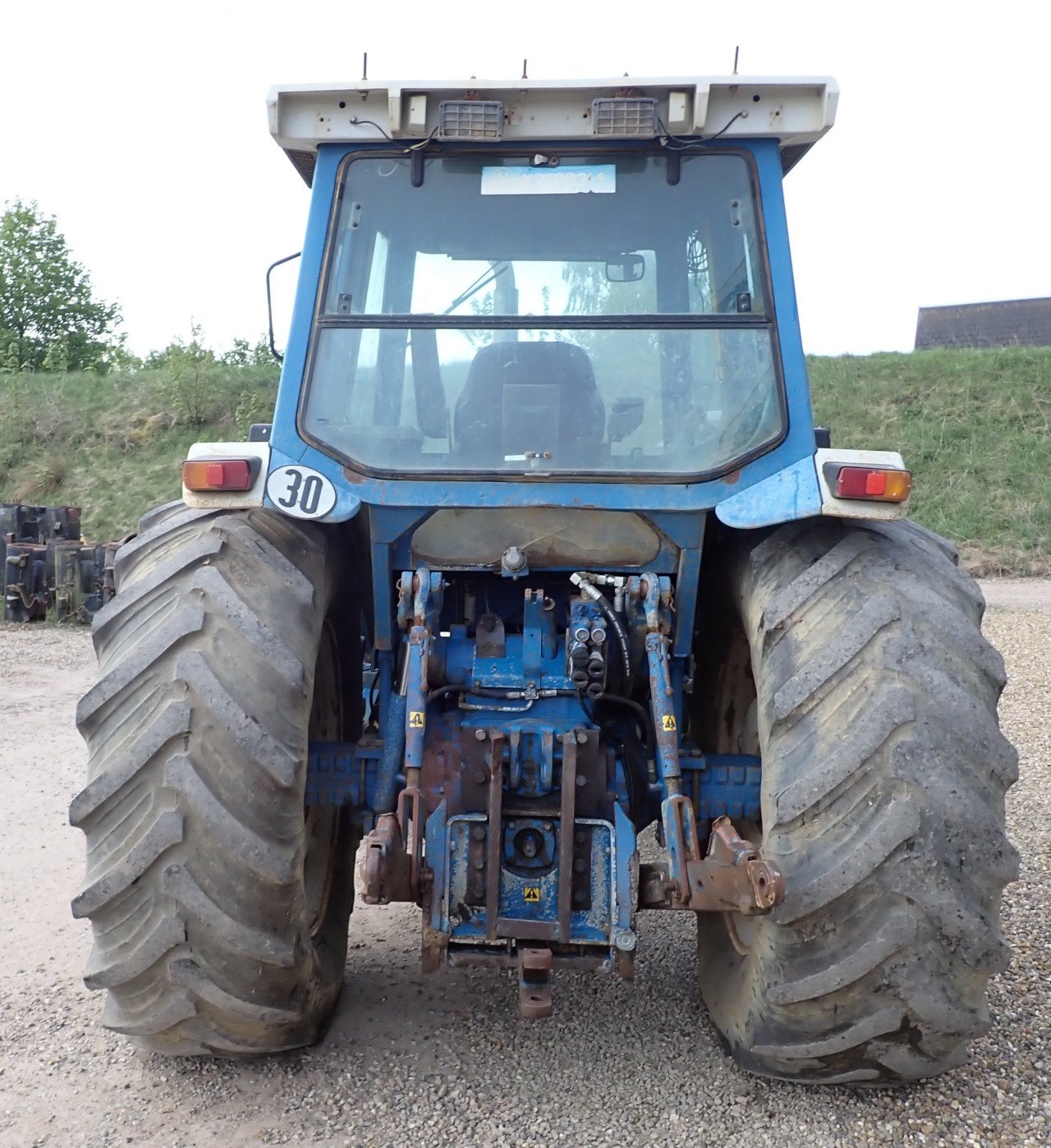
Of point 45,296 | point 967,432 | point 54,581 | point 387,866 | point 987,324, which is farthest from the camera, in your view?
point 45,296

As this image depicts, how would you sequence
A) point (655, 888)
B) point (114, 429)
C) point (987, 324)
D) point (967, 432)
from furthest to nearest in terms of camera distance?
point (987, 324), point (114, 429), point (967, 432), point (655, 888)

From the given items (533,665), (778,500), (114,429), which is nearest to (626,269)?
(778,500)

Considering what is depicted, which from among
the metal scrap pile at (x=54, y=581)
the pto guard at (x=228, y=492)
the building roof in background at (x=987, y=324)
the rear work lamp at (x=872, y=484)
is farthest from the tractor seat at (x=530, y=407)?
the building roof in background at (x=987, y=324)

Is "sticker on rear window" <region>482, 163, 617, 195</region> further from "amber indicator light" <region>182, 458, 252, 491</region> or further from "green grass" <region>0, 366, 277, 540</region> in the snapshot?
"green grass" <region>0, 366, 277, 540</region>

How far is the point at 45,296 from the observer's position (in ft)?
98.0

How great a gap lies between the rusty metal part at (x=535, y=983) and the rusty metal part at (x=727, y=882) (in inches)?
11.5

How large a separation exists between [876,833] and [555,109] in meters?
1.96

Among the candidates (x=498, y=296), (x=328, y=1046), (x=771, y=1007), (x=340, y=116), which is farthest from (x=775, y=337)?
(x=328, y=1046)

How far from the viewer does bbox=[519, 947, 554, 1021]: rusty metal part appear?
2.41m

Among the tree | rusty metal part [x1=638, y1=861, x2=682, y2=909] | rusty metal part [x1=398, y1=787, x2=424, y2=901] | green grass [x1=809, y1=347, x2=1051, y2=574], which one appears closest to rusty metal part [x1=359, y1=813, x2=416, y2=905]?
rusty metal part [x1=398, y1=787, x2=424, y2=901]

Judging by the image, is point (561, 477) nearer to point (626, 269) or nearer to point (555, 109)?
point (626, 269)

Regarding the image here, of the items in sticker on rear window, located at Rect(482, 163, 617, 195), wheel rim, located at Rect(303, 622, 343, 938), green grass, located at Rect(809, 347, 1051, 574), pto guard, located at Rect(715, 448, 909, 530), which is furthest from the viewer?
green grass, located at Rect(809, 347, 1051, 574)

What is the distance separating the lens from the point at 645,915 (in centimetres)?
373

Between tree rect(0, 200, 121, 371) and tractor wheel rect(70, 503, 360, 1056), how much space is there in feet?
93.6
